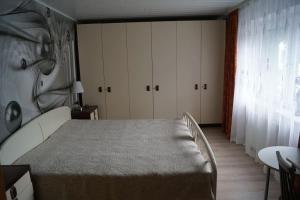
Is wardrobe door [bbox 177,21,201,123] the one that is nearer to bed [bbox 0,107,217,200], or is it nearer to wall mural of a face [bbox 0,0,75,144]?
bed [bbox 0,107,217,200]

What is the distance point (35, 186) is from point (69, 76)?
255 cm

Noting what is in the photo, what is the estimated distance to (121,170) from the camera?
2016 millimetres

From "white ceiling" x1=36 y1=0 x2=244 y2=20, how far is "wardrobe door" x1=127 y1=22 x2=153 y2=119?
1.03 ft

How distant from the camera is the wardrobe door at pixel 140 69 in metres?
4.54

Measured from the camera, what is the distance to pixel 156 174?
1952 mm

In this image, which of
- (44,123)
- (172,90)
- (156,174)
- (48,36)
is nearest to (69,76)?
(48,36)

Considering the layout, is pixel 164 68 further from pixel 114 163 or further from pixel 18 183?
pixel 18 183

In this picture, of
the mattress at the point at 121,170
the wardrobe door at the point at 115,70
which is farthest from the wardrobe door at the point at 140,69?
the mattress at the point at 121,170

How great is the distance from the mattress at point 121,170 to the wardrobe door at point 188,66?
7.07 feet

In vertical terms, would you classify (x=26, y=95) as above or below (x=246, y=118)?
above

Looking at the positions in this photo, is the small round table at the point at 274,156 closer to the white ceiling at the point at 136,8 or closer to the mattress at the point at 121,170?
the mattress at the point at 121,170

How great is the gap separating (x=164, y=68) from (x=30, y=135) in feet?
9.33

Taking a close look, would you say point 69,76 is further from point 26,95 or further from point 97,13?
point 26,95

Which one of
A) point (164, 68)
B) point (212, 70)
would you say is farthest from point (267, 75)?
point (164, 68)
